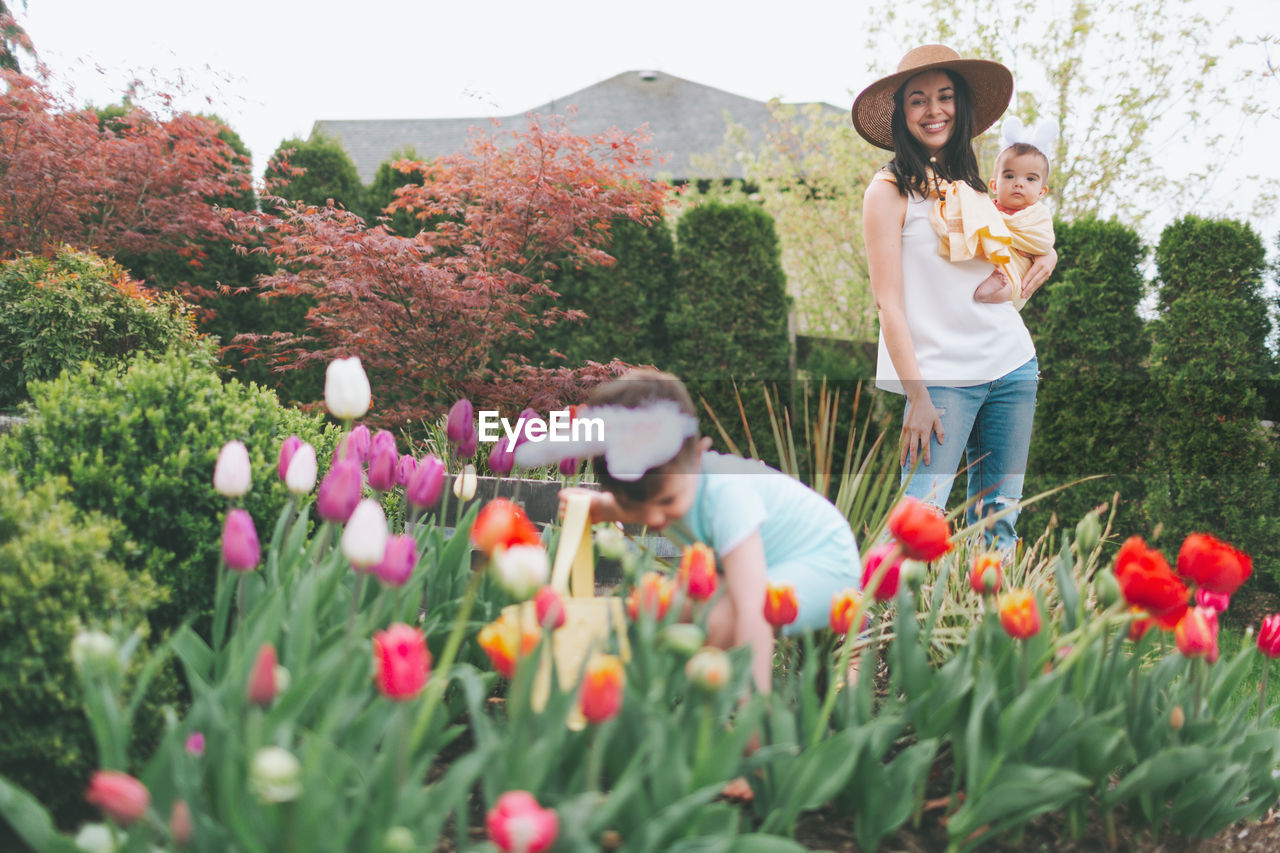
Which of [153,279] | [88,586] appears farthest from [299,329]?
[88,586]

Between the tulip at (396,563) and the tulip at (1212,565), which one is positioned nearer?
the tulip at (396,563)

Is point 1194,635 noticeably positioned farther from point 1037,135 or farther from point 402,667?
point 1037,135

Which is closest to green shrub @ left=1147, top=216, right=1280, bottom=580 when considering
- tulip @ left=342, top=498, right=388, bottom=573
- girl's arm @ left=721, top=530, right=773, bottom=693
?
girl's arm @ left=721, top=530, right=773, bottom=693

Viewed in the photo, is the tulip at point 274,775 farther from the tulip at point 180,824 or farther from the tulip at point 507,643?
the tulip at point 507,643

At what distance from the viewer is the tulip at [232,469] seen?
52.8 inches

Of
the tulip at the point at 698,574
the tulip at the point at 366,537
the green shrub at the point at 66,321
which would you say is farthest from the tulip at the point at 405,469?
the green shrub at the point at 66,321

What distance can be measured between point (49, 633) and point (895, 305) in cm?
203

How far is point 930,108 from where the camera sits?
2.32 metres

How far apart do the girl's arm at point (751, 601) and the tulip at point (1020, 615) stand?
377mm

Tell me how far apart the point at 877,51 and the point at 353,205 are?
16.0ft

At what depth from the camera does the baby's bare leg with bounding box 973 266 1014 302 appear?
2.35 metres

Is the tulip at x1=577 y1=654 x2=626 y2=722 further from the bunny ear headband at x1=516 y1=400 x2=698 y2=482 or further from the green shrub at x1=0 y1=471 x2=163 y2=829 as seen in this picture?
the green shrub at x1=0 y1=471 x2=163 y2=829

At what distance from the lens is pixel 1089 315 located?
4914 millimetres

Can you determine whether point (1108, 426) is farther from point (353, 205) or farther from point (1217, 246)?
point (353, 205)
